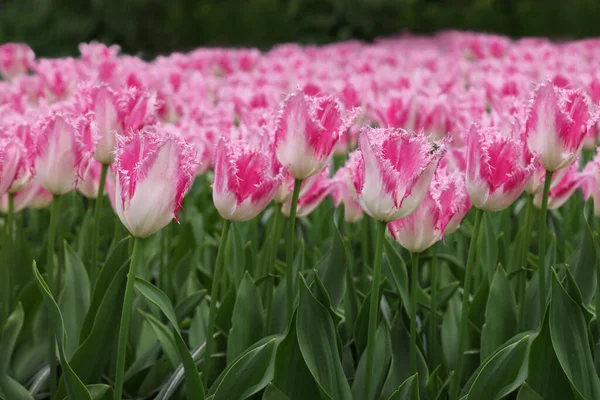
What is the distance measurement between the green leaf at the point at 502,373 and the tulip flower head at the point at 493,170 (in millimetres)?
264

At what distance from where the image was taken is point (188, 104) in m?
3.18

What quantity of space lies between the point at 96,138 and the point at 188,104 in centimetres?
157

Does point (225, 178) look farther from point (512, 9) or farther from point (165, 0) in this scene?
point (512, 9)

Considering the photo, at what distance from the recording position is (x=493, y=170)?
4.67ft

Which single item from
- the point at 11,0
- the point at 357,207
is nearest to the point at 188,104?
the point at 357,207

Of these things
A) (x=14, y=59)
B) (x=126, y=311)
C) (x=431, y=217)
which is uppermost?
(x=14, y=59)

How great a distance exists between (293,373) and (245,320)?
0.26 meters

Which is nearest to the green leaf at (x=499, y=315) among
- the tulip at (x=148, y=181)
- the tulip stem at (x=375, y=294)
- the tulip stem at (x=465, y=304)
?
the tulip stem at (x=465, y=304)

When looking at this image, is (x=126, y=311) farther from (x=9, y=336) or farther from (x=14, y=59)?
(x=14, y=59)

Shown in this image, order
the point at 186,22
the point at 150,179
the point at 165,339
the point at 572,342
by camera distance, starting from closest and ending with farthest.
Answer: the point at 150,179 → the point at 572,342 → the point at 165,339 → the point at 186,22

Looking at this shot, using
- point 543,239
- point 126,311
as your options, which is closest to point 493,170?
point 543,239

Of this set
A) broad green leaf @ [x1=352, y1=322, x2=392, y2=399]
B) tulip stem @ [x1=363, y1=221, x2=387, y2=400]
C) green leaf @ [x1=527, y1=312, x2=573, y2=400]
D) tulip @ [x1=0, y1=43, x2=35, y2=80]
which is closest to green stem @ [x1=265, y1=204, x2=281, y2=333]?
broad green leaf @ [x1=352, y1=322, x2=392, y2=399]

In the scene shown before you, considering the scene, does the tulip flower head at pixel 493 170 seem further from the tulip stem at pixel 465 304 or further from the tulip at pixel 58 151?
the tulip at pixel 58 151

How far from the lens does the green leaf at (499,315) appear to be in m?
1.68
